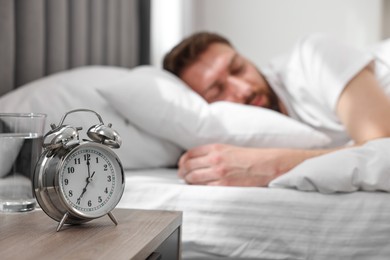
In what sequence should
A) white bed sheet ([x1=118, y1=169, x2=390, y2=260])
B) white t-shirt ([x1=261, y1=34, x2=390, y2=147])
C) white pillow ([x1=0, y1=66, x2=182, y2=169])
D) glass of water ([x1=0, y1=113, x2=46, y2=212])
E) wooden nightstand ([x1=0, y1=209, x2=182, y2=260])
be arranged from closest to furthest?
wooden nightstand ([x1=0, y1=209, x2=182, y2=260]) → glass of water ([x1=0, y1=113, x2=46, y2=212]) → white bed sheet ([x1=118, y1=169, x2=390, y2=260]) → white pillow ([x1=0, y1=66, x2=182, y2=169]) → white t-shirt ([x1=261, y1=34, x2=390, y2=147])

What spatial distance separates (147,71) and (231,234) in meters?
0.64

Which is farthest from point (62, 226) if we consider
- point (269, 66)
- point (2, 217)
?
point (269, 66)

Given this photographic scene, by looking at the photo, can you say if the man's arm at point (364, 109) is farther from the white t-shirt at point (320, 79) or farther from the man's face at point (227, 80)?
the man's face at point (227, 80)

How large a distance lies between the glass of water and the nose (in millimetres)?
885

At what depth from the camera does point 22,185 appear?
0.92m

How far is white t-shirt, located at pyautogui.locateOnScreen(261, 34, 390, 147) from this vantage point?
62.3 inches

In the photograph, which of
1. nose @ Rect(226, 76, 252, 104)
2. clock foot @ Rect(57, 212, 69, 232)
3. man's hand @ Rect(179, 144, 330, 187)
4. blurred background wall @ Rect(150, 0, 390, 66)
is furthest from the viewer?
blurred background wall @ Rect(150, 0, 390, 66)

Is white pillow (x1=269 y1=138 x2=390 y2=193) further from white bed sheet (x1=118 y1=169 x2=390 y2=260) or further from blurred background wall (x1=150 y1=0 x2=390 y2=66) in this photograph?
blurred background wall (x1=150 y1=0 x2=390 y2=66)

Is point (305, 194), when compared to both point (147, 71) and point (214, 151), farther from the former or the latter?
point (147, 71)

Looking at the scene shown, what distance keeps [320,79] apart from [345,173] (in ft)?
1.83

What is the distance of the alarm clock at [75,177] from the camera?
808 mm

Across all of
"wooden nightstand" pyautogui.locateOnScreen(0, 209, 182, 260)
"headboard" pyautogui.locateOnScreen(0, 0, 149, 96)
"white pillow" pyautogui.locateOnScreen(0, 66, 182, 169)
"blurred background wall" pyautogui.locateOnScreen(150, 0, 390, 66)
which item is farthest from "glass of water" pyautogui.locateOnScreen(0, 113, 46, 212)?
"blurred background wall" pyautogui.locateOnScreen(150, 0, 390, 66)

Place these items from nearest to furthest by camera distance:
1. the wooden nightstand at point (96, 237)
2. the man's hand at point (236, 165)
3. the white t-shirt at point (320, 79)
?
the wooden nightstand at point (96, 237) → the man's hand at point (236, 165) → the white t-shirt at point (320, 79)

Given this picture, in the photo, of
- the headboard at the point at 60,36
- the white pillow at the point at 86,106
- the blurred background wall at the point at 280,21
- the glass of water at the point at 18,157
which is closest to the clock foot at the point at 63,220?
the glass of water at the point at 18,157
